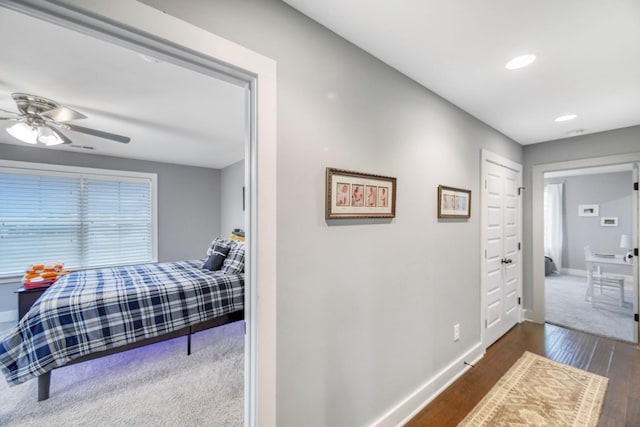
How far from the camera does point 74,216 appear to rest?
4086 millimetres

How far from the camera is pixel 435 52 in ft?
5.08

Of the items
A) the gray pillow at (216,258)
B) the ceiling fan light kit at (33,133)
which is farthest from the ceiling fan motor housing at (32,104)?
the gray pillow at (216,258)

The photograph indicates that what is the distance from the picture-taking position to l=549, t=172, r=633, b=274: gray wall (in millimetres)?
5406

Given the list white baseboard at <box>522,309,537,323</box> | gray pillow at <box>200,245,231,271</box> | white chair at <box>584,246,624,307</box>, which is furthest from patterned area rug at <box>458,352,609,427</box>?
gray pillow at <box>200,245,231,271</box>

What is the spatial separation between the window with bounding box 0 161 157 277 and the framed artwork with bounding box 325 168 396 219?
181 inches

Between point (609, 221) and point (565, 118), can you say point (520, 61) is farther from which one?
point (609, 221)

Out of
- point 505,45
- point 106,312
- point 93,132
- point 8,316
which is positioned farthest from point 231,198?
point 505,45

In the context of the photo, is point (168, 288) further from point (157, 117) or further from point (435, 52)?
point (435, 52)

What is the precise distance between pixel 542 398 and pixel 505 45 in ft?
8.42

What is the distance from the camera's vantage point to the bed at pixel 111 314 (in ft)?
6.38

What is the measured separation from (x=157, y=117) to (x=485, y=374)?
13.2 feet

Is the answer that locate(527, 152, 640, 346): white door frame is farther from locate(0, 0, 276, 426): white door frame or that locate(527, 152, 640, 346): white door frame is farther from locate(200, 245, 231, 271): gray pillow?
locate(200, 245, 231, 271): gray pillow

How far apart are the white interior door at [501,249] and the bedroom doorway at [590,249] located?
3.00 ft

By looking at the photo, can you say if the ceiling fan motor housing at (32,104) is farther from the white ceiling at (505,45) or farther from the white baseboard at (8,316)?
the white baseboard at (8,316)
